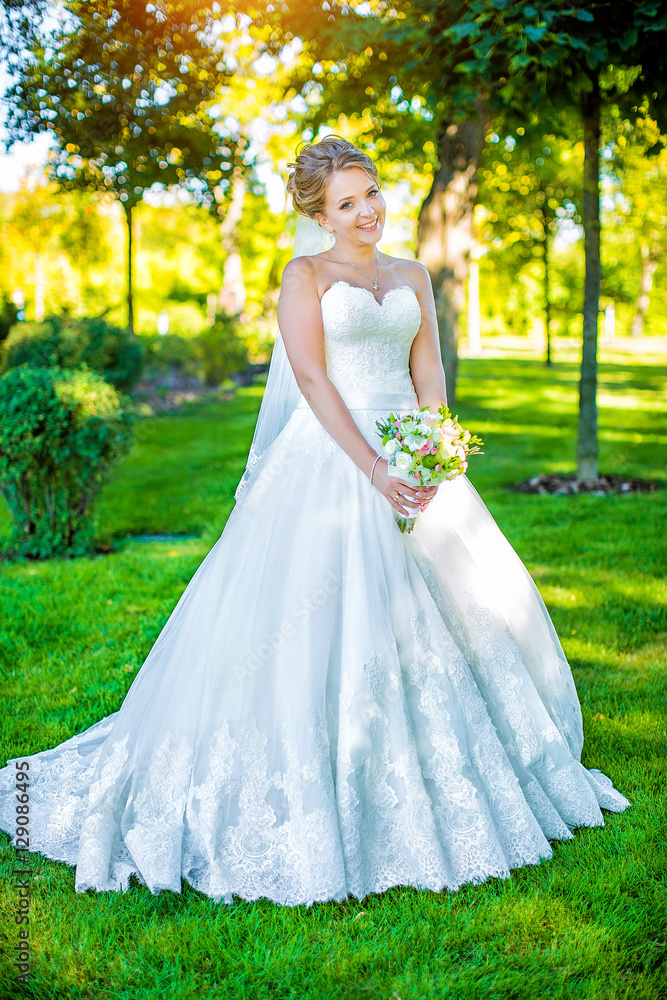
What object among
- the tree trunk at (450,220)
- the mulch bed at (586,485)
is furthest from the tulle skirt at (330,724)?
the tree trunk at (450,220)

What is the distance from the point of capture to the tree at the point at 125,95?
829cm

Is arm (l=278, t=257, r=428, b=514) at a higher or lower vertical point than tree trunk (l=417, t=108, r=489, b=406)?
lower

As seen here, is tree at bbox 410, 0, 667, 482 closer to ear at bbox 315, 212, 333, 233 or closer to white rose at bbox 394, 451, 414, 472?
ear at bbox 315, 212, 333, 233

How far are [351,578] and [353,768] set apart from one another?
71cm

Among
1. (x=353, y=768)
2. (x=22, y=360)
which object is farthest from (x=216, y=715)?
(x=22, y=360)

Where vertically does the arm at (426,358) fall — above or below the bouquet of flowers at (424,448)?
above

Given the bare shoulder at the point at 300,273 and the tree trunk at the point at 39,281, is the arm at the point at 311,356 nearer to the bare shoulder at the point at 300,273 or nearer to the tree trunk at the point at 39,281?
the bare shoulder at the point at 300,273

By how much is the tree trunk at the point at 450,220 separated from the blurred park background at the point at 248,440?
0.04 m

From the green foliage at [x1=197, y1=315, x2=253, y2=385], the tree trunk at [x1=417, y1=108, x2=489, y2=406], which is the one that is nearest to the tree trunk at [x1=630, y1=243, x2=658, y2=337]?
the green foliage at [x1=197, y1=315, x2=253, y2=385]

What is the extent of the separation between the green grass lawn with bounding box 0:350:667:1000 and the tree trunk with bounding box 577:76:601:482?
764 mm

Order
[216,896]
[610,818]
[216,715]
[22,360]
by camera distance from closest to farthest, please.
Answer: [216,896], [216,715], [610,818], [22,360]

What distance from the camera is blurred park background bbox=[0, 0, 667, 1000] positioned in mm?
2623

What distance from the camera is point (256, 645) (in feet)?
10.2

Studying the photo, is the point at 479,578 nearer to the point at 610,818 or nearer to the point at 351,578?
the point at 351,578
